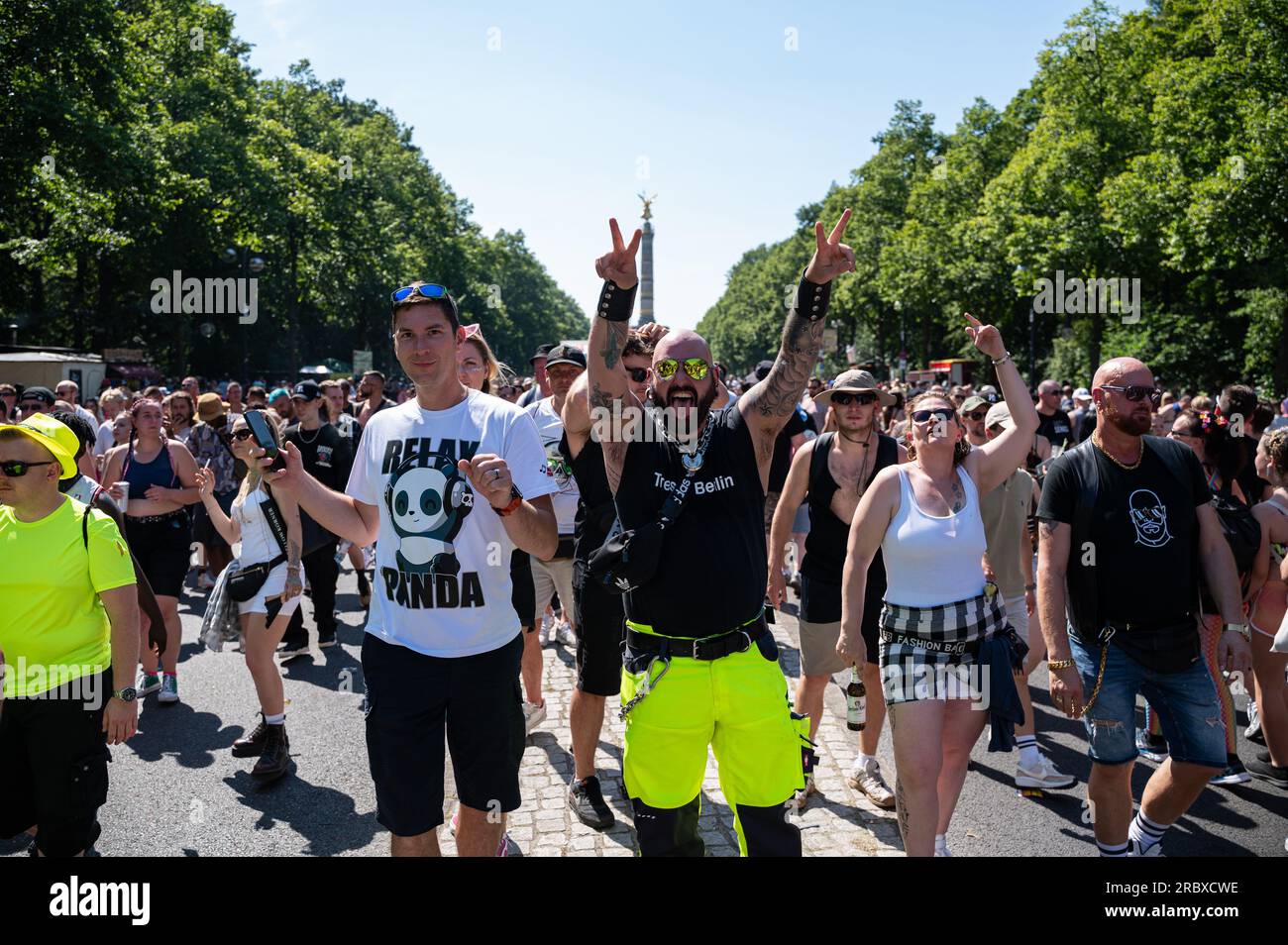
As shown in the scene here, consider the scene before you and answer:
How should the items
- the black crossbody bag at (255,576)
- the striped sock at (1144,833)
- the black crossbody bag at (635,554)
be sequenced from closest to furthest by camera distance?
the black crossbody bag at (635,554), the striped sock at (1144,833), the black crossbody bag at (255,576)

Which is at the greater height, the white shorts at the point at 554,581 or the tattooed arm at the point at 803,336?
the tattooed arm at the point at 803,336

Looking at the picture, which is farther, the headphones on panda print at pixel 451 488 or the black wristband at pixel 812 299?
the headphones on panda print at pixel 451 488

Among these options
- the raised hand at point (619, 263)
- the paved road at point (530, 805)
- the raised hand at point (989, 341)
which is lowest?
the paved road at point (530, 805)

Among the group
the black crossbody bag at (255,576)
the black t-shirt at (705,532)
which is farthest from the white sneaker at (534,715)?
the black t-shirt at (705,532)

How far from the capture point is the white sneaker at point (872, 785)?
4785mm

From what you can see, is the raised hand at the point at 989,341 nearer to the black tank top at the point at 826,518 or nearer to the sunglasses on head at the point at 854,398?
the sunglasses on head at the point at 854,398

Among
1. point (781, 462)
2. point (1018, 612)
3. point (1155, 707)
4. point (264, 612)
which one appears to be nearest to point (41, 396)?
point (264, 612)

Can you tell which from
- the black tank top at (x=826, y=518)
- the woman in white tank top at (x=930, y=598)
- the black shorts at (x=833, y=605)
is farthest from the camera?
the black tank top at (x=826, y=518)

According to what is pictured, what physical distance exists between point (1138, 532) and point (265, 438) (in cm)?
345

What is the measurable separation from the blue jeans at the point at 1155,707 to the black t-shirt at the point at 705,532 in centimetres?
169

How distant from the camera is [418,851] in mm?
3145

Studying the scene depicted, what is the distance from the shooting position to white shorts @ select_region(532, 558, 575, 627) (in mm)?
5574

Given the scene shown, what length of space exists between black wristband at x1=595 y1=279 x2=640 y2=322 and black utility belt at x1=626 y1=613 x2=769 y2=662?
1080 millimetres
